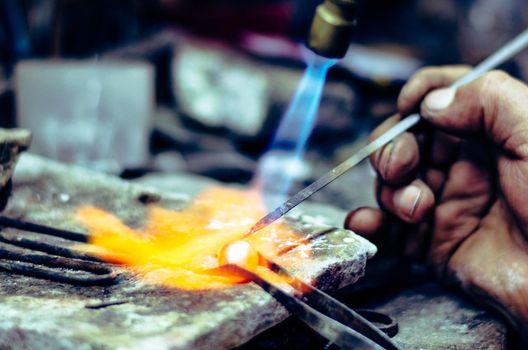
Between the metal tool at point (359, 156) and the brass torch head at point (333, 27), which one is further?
the brass torch head at point (333, 27)

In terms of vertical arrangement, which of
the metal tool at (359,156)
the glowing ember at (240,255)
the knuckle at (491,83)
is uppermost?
the knuckle at (491,83)

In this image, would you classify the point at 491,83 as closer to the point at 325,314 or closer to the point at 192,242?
the point at 325,314

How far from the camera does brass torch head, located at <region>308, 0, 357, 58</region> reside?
6.66 feet

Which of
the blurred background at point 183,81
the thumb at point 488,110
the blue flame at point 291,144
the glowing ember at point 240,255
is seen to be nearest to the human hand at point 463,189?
the thumb at point 488,110

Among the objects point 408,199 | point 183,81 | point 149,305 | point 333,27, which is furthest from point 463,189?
point 183,81

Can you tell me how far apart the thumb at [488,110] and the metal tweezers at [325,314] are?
86 centimetres

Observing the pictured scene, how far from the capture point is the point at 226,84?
476 cm

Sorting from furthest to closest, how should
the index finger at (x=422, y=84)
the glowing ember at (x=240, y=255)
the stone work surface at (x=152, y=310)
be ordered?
the index finger at (x=422, y=84)
the glowing ember at (x=240, y=255)
the stone work surface at (x=152, y=310)

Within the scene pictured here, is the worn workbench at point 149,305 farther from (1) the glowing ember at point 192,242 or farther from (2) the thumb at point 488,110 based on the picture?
(2) the thumb at point 488,110

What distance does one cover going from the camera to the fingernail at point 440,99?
2129 millimetres

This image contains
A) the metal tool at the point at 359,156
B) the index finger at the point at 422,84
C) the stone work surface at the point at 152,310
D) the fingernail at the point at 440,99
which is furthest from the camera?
the index finger at the point at 422,84

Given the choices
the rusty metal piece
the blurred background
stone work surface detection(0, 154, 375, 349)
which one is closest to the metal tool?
stone work surface detection(0, 154, 375, 349)

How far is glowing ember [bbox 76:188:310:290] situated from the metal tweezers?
6cm

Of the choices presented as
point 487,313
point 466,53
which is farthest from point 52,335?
point 466,53
